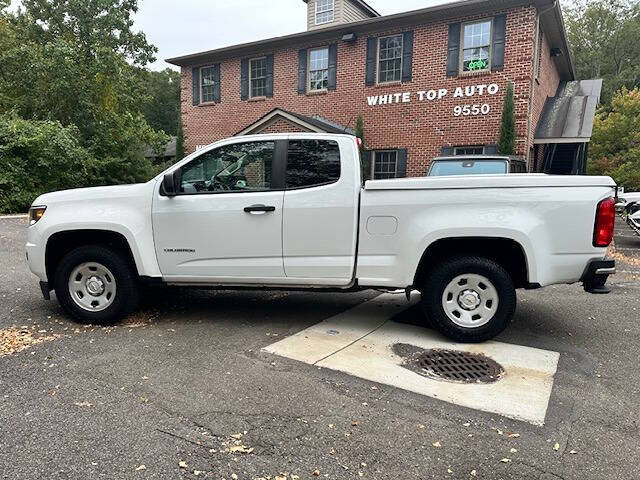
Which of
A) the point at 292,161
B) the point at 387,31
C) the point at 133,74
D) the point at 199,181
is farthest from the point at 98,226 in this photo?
the point at 133,74

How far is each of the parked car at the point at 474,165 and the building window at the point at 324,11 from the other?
1204cm

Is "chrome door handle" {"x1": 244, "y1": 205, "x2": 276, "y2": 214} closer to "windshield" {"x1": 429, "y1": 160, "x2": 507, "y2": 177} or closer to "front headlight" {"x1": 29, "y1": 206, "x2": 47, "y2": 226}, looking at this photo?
"front headlight" {"x1": 29, "y1": 206, "x2": 47, "y2": 226}

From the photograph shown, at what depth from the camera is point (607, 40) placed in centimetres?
3697

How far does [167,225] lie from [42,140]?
46.1ft

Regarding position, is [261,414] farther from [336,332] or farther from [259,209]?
[259,209]

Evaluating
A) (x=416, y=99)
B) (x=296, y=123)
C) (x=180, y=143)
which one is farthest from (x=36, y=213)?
(x=180, y=143)

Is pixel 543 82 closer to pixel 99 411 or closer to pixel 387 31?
pixel 387 31

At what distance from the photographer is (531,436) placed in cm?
286

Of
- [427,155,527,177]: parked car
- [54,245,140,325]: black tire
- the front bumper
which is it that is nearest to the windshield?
[427,155,527,177]: parked car

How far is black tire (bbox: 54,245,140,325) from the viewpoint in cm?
473

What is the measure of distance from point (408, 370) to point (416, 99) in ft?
42.0

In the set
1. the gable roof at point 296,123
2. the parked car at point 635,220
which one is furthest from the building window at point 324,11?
the parked car at point 635,220

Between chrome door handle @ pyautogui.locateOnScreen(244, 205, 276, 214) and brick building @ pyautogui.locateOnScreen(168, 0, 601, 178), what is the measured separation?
10.7 meters

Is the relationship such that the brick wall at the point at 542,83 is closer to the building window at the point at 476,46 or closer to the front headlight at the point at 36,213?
the building window at the point at 476,46
